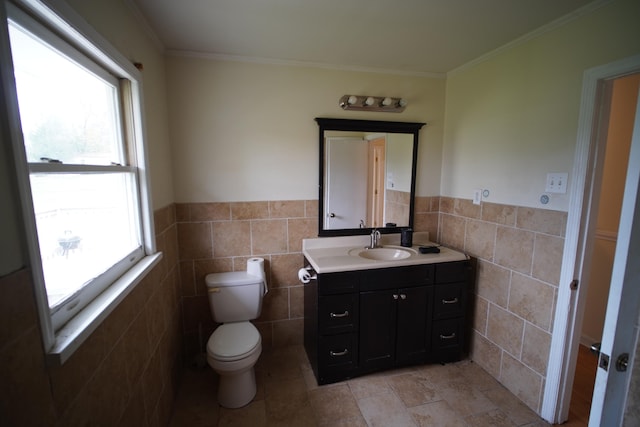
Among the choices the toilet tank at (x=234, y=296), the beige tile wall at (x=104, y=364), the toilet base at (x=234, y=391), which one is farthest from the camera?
the toilet tank at (x=234, y=296)

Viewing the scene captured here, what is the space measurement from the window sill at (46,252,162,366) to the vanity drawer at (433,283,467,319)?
1983 millimetres

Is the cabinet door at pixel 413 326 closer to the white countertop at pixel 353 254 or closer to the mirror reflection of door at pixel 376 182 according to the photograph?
the white countertop at pixel 353 254

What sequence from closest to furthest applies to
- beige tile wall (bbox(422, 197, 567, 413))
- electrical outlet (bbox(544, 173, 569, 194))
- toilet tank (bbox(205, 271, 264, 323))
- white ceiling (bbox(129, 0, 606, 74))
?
1. white ceiling (bbox(129, 0, 606, 74))
2. electrical outlet (bbox(544, 173, 569, 194))
3. beige tile wall (bbox(422, 197, 567, 413))
4. toilet tank (bbox(205, 271, 264, 323))

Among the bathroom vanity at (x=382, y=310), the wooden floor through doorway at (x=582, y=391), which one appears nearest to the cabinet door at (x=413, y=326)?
the bathroom vanity at (x=382, y=310)

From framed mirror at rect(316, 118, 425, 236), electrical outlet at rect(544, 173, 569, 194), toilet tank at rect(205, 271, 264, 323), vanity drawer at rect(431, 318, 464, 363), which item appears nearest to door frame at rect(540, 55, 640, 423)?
electrical outlet at rect(544, 173, 569, 194)

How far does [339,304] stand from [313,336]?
372 mm

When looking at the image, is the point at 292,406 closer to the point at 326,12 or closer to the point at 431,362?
the point at 431,362

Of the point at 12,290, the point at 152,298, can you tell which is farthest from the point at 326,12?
the point at 152,298

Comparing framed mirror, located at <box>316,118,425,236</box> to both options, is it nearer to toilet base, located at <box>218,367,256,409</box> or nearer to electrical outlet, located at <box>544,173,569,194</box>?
electrical outlet, located at <box>544,173,569,194</box>

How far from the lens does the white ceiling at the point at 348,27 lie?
147 cm

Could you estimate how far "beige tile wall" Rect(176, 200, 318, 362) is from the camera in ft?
7.29

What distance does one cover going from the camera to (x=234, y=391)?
6.16 ft

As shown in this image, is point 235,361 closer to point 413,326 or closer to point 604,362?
point 413,326

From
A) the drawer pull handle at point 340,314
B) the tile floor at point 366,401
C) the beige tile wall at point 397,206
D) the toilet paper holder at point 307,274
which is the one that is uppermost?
the beige tile wall at point 397,206
